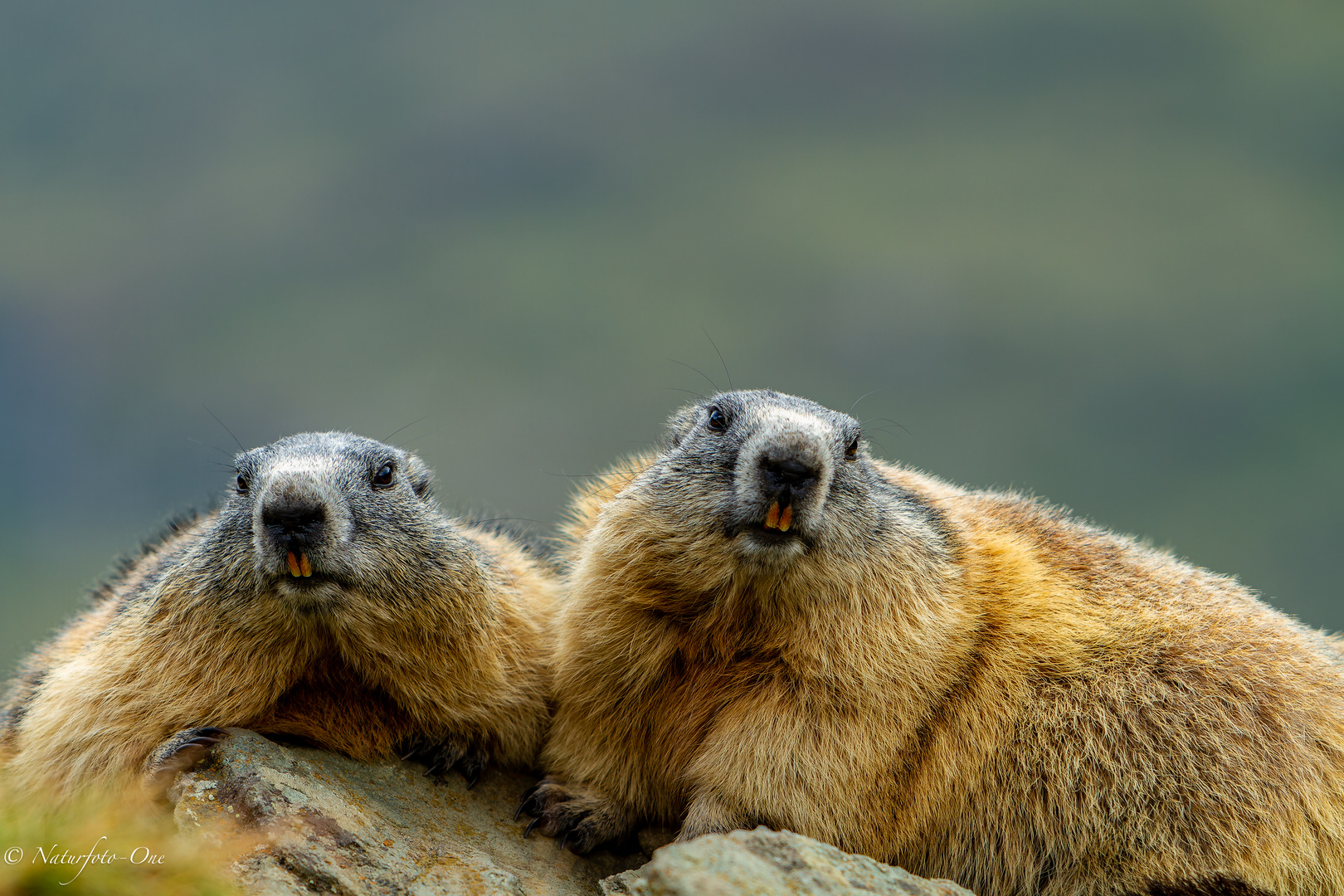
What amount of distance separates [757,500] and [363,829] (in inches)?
94.1

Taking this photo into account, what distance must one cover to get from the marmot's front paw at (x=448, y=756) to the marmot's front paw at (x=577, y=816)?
1.14ft

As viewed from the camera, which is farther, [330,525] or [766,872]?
[330,525]

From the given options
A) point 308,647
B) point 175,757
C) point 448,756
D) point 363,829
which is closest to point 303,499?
point 308,647

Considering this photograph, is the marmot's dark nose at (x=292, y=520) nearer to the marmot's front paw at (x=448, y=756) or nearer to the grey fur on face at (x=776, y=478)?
the marmot's front paw at (x=448, y=756)

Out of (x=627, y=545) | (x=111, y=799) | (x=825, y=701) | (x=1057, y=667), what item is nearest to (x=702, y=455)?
(x=627, y=545)

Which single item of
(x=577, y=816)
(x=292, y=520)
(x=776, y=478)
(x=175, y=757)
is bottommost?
(x=175, y=757)

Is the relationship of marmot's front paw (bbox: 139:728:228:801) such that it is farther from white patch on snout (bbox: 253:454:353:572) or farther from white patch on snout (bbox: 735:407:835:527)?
white patch on snout (bbox: 735:407:835:527)

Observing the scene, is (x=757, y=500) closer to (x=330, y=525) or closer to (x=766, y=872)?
(x=766, y=872)

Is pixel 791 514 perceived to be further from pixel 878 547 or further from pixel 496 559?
pixel 496 559

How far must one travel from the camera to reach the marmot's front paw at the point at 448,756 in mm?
5594

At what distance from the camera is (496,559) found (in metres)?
6.38

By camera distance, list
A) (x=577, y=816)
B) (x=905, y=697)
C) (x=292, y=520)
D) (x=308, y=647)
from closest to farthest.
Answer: (x=292, y=520) < (x=905, y=697) < (x=308, y=647) < (x=577, y=816)

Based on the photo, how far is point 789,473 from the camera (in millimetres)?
4789

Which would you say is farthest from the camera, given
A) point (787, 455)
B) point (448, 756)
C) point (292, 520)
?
point (448, 756)
